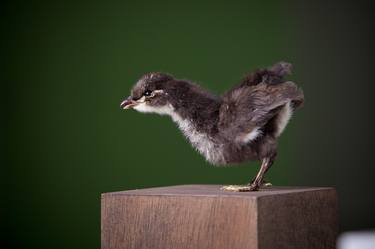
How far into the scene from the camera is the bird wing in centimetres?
158

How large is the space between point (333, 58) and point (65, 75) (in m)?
1.38

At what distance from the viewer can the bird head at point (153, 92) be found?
5.55ft

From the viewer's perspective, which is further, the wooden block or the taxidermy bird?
the taxidermy bird

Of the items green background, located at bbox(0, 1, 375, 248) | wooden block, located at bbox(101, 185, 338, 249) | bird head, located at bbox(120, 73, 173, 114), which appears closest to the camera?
wooden block, located at bbox(101, 185, 338, 249)

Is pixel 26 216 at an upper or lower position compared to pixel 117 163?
lower

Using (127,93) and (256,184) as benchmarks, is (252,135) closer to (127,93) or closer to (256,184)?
(256,184)

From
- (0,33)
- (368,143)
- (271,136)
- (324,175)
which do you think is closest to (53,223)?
(0,33)

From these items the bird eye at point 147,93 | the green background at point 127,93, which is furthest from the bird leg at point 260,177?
the green background at point 127,93

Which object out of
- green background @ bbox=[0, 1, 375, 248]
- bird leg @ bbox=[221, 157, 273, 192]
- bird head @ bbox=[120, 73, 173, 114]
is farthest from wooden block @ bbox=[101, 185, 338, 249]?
green background @ bbox=[0, 1, 375, 248]

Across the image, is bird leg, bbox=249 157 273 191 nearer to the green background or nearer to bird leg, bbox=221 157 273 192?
bird leg, bbox=221 157 273 192

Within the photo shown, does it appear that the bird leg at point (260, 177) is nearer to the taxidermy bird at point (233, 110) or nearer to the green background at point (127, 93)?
the taxidermy bird at point (233, 110)

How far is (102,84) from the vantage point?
3.23 meters

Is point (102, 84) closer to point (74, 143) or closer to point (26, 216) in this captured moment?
point (74, 143)

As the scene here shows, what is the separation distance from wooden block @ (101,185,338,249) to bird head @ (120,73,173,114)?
0.23m
